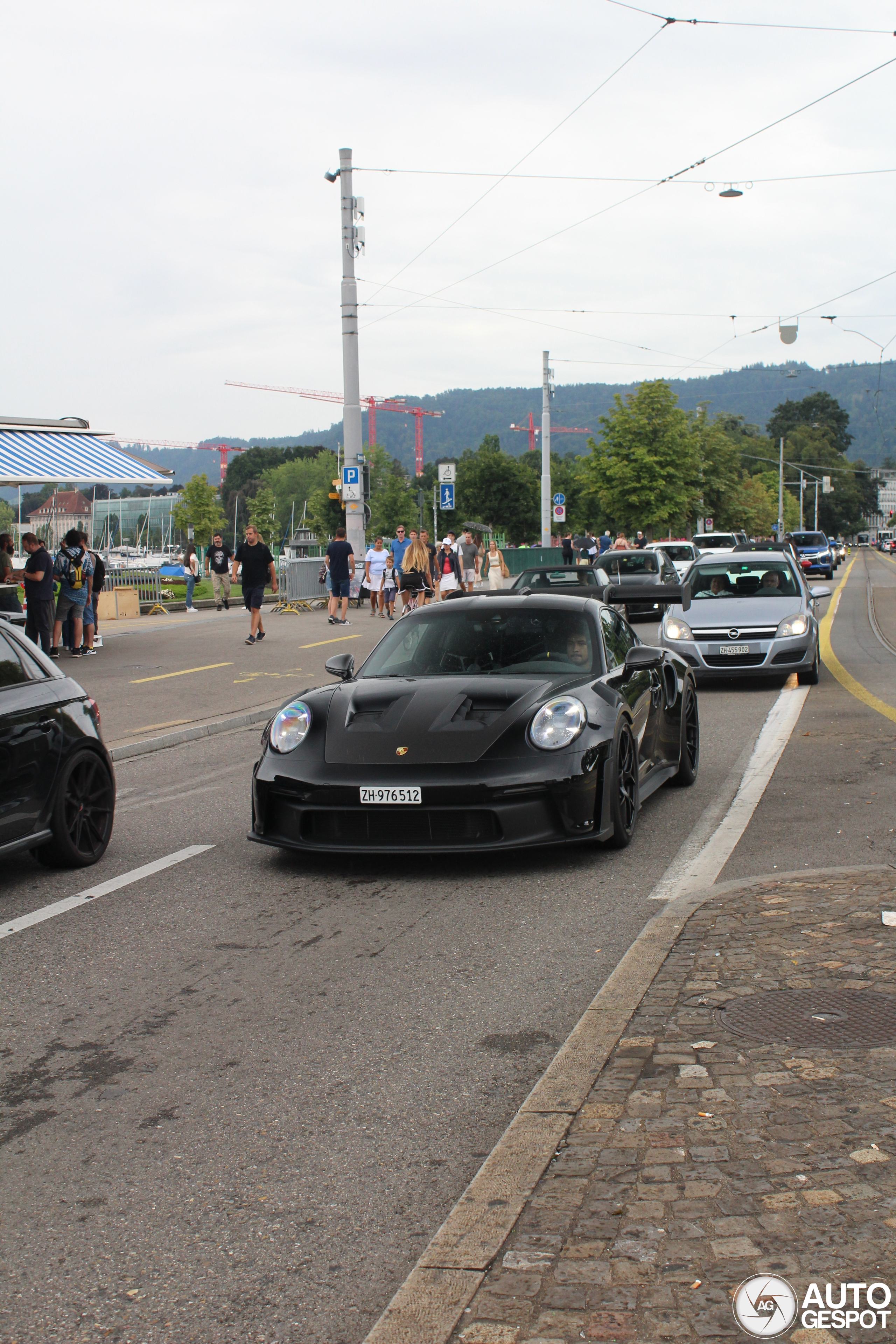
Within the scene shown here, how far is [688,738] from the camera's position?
29.1 feet

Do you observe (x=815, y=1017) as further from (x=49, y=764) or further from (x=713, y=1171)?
(x=49, y=764)

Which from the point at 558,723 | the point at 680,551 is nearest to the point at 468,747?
the point at 558,723

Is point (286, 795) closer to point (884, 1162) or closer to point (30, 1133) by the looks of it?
point (30, 1133)

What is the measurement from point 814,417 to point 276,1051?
632 ft

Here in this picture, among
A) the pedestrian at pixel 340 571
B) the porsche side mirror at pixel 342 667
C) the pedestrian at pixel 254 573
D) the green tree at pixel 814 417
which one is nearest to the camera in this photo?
the porsche side mirror at pixel 342 667

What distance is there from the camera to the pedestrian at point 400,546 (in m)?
30.7

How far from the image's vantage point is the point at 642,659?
7.85 metres

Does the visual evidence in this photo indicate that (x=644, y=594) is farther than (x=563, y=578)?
No

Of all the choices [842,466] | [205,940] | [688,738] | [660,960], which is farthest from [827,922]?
[842,466]

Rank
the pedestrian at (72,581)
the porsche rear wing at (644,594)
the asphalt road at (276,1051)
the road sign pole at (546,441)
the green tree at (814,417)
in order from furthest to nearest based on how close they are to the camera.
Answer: the green tree at (814,417) < the road sign pole at (546,441) < the pedestrian at (72,581) < the porsche rear wing at (644,594) < the asphalt road at (276,1051)

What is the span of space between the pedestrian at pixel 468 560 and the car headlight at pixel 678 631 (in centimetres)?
1431

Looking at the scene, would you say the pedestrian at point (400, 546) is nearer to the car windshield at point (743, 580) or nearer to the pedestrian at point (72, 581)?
the pedestrian at point (72, 581)

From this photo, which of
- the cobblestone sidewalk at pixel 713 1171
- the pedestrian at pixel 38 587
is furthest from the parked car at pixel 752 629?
the cobblestone sidewalk at pixel 713 1171

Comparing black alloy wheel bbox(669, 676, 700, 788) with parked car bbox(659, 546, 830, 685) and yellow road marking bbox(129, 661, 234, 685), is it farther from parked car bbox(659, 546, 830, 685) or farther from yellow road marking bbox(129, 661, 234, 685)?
yellow road marking bbox(129, 661, 234, 685)
